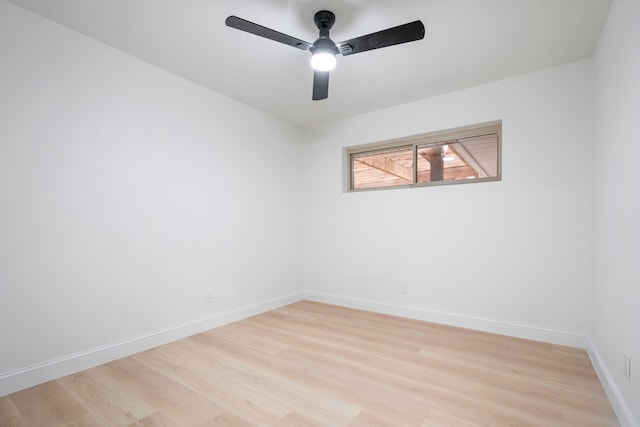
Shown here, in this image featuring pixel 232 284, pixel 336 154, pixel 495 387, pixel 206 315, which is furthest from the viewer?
pixel 336 154

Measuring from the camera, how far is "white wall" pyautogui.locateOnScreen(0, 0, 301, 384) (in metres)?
1.89

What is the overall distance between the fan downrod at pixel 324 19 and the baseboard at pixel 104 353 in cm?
277

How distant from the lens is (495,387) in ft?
6.19

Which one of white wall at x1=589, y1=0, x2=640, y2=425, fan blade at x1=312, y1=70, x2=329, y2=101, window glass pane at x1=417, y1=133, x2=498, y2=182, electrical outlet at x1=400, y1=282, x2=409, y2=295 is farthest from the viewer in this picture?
electrical outlet at x1=400, y1=282, x2=409, y2=295

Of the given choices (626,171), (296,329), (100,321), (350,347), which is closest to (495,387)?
(350,347)

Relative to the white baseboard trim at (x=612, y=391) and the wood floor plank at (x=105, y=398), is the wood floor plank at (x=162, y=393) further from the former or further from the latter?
the white baseboard trim at (x=612, y=391)

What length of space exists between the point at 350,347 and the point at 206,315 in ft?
4.92

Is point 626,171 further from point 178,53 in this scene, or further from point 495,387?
point 178,53

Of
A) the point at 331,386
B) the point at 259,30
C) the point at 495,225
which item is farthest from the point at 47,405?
the point at 495,225

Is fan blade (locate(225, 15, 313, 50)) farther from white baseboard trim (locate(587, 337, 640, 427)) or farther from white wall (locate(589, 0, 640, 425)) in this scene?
white baseboard trim (locate(587, 337, 640, 427))

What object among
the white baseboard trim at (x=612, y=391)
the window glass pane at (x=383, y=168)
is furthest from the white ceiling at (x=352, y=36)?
the white baseboard trim at (x=612, y=391)

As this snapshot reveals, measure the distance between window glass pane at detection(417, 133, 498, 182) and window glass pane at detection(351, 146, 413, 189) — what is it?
0.52ft

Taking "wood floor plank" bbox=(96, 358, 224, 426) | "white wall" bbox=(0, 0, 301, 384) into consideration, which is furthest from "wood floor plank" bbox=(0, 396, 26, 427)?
"wood floor plank" bbox=(96, 358, 224, 426)

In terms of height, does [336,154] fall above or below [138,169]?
above
